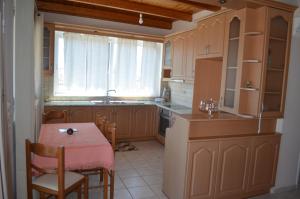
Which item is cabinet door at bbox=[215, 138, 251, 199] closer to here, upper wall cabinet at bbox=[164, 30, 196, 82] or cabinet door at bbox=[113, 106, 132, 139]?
upper wall cabinet at bbox=[164, 30, 196, 82]

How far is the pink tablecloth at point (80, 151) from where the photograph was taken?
7.41ft

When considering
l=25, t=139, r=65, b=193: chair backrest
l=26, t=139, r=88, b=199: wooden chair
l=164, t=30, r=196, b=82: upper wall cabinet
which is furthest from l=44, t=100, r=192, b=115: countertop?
l=25, t=139, r=65, b=193: chair backrest

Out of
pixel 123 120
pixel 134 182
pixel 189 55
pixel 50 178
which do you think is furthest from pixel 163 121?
pixel 50 178

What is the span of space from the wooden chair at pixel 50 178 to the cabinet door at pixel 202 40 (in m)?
2.44

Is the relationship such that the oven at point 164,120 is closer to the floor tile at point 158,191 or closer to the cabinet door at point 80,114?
the cabinet door at point 80,114

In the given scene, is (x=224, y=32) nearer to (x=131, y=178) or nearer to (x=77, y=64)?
(x=131, y=178)

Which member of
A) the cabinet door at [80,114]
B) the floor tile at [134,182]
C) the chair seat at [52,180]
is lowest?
the floor tile at [134,182]

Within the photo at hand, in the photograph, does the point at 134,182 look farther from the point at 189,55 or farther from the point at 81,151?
the point at 189,55

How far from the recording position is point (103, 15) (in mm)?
4438

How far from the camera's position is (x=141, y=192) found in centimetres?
295

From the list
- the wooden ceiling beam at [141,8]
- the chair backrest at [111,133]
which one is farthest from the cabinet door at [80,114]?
the wooden ceiling beam at [141,8]

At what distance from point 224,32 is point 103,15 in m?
2.39

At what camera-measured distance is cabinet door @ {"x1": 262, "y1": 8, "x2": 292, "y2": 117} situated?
278 cm

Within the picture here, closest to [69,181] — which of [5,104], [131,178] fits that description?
[5,104]
